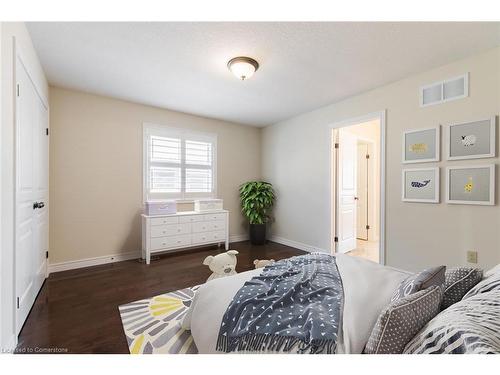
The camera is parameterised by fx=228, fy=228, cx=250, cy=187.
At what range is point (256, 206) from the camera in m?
4.58

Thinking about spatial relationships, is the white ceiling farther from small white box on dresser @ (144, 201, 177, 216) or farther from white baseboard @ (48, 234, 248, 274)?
white baseboard @ (48, 234, 248, 274)

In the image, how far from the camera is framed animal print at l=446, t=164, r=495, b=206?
7.29 ft

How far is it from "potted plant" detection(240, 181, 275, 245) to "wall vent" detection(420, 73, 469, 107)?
9.30 feet

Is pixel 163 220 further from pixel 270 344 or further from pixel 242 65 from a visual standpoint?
pixel 270 344

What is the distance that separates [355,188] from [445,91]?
207cm

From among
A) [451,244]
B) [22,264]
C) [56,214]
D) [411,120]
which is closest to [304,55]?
[411,120]

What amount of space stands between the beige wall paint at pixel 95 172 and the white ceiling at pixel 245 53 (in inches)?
12.8

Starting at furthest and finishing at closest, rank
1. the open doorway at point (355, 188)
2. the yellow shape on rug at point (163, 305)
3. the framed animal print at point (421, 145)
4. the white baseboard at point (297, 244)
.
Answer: the white baseboard at point (297, 244) → the open doorway at point (355, 188) → the framed animal print at point (421, 145) → the yellow shape on rug at point (163, 305)

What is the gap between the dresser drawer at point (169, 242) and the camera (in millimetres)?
3500

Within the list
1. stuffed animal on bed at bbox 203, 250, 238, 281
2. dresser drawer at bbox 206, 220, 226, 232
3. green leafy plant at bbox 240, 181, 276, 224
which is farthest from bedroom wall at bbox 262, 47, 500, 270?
stuffed animal on bed at bbox 203, 250, 238, 281

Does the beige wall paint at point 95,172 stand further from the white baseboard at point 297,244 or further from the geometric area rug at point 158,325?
the white baseboard at point 297,244

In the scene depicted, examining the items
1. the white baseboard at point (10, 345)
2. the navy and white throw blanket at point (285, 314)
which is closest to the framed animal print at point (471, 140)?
the navy and white throw blanket at point (285, 314)

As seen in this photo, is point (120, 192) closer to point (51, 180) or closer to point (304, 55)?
point (51, 180)

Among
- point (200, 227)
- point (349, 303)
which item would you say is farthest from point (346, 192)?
point (349, 303)
